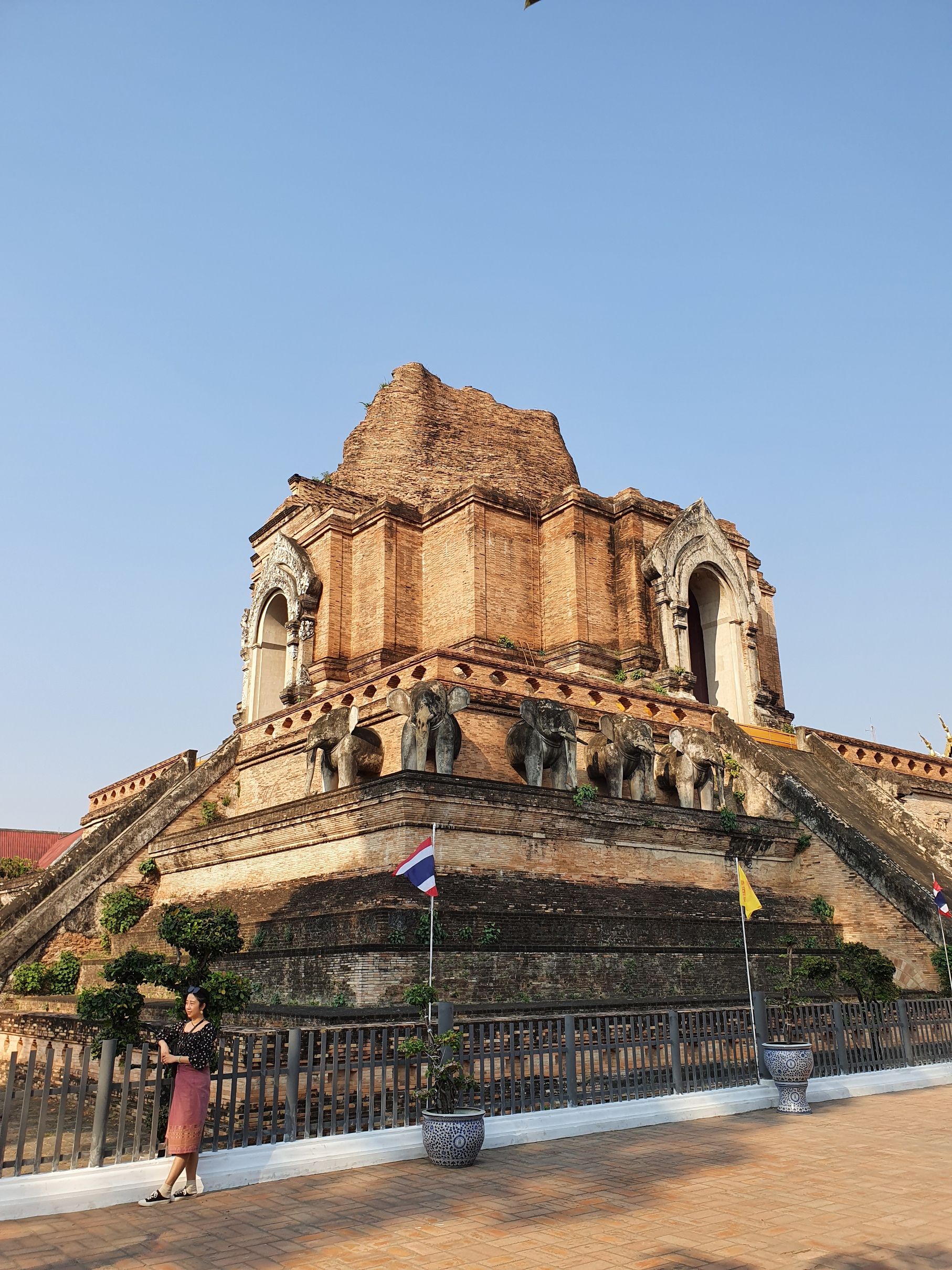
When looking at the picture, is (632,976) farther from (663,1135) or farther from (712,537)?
(712,537)

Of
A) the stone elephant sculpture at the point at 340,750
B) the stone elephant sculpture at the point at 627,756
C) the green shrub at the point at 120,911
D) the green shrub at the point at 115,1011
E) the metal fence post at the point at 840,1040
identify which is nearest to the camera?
the green shrub at the point at 115,1011

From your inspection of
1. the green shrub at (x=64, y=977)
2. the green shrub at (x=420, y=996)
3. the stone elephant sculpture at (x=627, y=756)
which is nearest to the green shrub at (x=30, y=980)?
the green shrub at (x=64, y=977)

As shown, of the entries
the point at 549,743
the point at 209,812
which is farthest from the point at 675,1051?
the point at 209,812

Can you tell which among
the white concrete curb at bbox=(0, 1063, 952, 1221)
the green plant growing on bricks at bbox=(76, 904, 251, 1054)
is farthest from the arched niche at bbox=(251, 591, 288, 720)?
the green plant growing on bricks at bbox=(76, 904, 251, 1054)

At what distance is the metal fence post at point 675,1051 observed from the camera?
867 centimetres

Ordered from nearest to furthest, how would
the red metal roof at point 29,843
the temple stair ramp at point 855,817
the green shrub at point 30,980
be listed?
the green shrub at point 30,980 → the temple stair ramp at point 855,817 → the red metal roof at point 29,843

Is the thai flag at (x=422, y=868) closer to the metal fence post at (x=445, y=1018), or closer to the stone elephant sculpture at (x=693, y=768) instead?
the metal fence post at (x=445, y=1018)

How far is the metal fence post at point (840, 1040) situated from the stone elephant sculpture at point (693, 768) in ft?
18.5

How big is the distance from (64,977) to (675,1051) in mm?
9636

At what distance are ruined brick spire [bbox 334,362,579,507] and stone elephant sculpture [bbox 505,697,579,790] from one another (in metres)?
8.45

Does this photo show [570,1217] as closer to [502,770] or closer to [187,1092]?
[187,1092]

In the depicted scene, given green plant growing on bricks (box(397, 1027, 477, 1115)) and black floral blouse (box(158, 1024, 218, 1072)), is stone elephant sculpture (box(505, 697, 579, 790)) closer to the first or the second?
green plant growing on bricks (box(397, 1027, 477, 1115))

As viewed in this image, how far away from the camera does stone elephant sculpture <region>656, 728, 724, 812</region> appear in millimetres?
15742

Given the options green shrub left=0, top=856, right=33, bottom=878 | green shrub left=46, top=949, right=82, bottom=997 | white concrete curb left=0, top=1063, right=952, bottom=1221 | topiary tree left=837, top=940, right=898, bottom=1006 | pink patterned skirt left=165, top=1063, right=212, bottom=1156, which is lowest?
white concrete curb left=0, top=1063, right=952, bottom=1221
